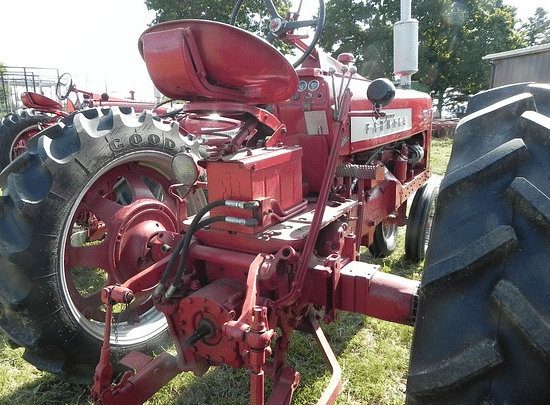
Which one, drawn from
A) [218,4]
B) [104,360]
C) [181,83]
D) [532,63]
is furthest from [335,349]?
[218,4]

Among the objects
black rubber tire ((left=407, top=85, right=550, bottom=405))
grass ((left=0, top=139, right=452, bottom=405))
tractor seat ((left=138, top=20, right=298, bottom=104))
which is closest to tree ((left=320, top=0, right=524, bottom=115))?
grass ((left=0, top=139, right=452, bottom=405))

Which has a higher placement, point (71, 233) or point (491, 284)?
point (491, 284)

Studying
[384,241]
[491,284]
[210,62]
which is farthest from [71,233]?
[384,241]

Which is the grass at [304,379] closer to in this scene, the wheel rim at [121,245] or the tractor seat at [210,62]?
the wheel rim at [121,245]

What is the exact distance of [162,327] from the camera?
2615 millimetres

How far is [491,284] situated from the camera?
3.31 ft

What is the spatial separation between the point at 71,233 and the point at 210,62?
1.31m

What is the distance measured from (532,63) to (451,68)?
49.9 ft

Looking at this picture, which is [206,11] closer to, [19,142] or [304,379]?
[19,142]

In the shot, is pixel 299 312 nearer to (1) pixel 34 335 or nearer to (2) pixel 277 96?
(2) pixel 277 96

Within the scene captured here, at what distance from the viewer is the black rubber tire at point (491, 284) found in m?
0.95

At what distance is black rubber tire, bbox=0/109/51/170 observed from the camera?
6.56m

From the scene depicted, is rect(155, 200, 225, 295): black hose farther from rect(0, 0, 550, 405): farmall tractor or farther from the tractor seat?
the tractor seat

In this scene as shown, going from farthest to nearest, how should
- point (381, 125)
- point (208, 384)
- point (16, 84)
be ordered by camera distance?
point (16, 84)
point (381, 125)
point (208, 384)
